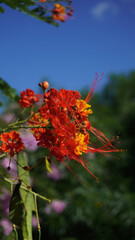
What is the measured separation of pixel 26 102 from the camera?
3.01ft

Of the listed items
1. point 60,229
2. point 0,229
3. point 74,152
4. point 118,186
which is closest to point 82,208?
point 60,229

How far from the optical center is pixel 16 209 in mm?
806

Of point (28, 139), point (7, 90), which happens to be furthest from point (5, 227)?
point (7, 90)

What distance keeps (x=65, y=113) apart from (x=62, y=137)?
0.07m

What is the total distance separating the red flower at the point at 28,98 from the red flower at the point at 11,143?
0.12 m

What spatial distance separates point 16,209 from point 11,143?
0.18 metres

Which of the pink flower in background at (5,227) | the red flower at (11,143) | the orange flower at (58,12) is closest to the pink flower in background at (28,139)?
the red flower at (11,143)

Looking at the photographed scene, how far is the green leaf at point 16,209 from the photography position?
2.60ft

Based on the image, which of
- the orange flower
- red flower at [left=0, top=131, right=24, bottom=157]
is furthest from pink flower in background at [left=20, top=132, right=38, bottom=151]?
the orange flower

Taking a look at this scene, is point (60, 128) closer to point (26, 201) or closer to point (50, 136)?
point (50, 136)

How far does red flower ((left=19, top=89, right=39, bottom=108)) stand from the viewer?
92 cm

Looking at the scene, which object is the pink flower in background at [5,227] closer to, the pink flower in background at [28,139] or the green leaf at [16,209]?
the pink flower in background at [28,139]

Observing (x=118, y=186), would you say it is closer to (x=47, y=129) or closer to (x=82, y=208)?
(x=82, y=208)

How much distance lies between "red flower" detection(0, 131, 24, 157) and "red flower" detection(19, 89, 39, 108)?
12cm
